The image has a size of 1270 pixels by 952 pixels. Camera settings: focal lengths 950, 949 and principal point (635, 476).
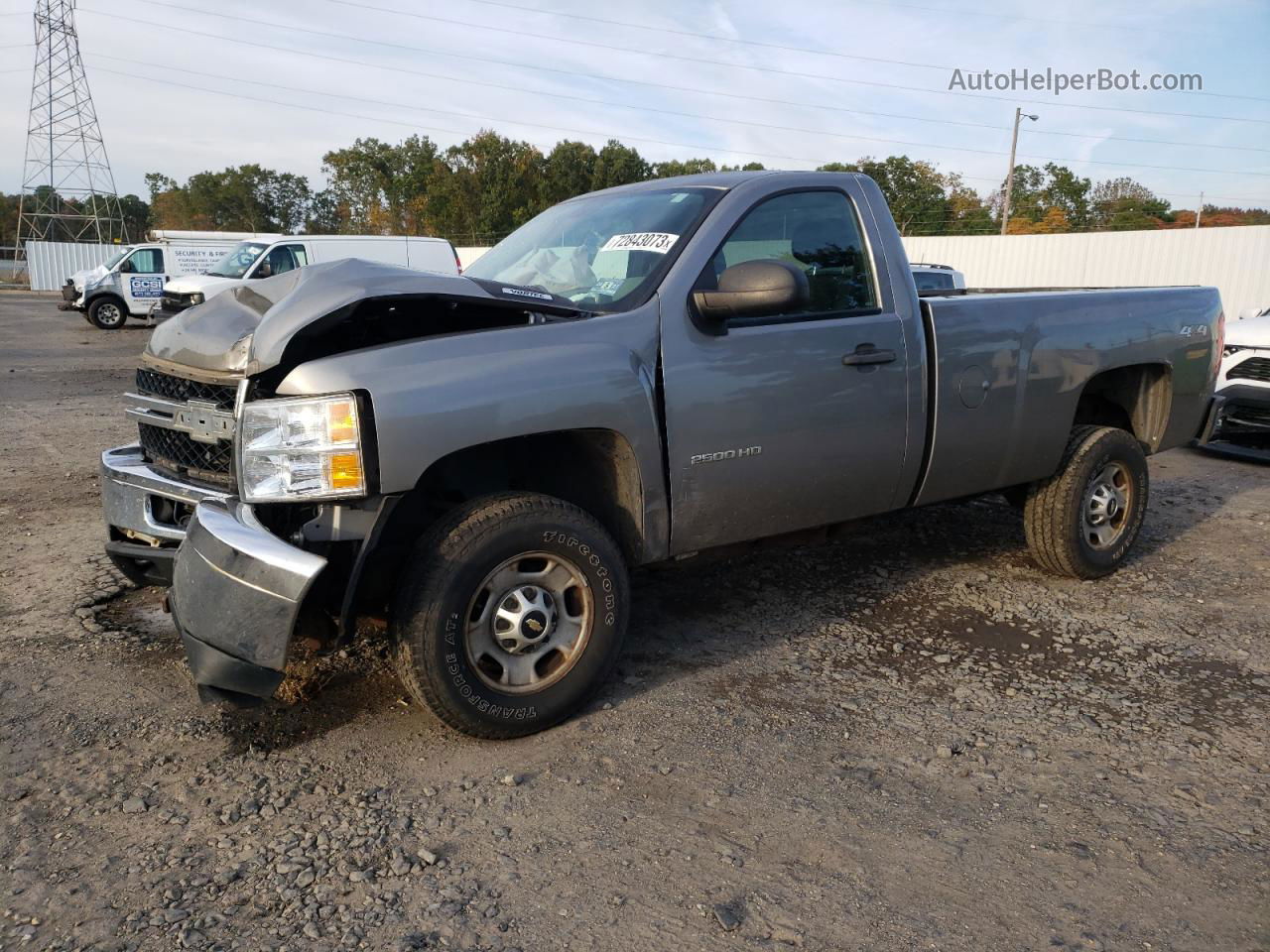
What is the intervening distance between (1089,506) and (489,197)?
5765 cm

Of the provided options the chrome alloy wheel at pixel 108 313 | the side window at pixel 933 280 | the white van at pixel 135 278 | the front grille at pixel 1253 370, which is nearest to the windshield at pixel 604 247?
the side window at pixel 933 280

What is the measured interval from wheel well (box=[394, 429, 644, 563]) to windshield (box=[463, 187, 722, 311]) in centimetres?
52

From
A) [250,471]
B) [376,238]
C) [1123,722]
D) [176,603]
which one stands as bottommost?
[1123,722]

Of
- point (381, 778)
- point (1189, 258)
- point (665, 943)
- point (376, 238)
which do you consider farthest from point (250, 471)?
point (1189, 258)

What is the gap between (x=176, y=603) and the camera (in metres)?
2.87

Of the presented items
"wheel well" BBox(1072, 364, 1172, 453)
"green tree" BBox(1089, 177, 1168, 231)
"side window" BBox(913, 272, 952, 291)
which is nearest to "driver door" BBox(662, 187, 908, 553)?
"wheel well" BBox(1072, 364, 1172, 453)

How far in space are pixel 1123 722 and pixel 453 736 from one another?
2436 millimetres

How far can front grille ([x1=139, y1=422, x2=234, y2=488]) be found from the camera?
3.37m

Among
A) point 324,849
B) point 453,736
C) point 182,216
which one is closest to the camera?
point 324,849

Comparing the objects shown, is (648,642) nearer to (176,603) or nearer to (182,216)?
(176,603)

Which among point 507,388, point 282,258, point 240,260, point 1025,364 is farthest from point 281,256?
point 507,388

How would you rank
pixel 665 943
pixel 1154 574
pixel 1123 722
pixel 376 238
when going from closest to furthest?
pixel 665 943, pixel 1123 722, pixel 1154 574, pixel 376 238

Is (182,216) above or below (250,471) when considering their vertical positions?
above

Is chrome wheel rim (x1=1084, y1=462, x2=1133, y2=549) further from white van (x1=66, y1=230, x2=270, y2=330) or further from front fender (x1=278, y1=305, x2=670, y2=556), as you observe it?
white van (x1=66, y1=230, x2=270, y2=330)
